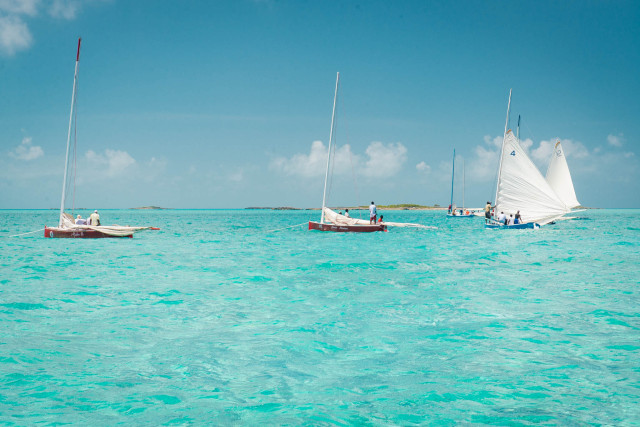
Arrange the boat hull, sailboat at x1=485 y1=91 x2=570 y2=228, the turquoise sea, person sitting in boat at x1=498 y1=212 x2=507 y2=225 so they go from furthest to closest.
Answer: person sitting in boat at x1=498 y1=212 x2=507 y2=225 → sailboat at x1=485 y1=91 x2=570 y2=228 → the boat hull → the turquoise sea

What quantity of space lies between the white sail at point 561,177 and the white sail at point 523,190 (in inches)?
811

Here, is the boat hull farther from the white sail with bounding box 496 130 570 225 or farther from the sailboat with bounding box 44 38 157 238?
the sailboat with bounding box 44 38 157 238

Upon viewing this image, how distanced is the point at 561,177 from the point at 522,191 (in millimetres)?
24709

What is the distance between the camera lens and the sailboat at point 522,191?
50469mm

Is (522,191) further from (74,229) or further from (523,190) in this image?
(74,229)

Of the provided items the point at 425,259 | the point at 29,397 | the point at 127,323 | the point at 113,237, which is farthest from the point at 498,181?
the point at 29,397

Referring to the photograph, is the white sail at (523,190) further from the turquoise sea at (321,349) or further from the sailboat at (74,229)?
the sailboat at (74,229)

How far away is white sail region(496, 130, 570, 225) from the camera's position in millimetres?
50500

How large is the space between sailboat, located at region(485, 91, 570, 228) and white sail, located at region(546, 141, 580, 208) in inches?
811

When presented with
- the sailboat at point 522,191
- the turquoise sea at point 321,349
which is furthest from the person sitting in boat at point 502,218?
the turquoise sea at point 321,349

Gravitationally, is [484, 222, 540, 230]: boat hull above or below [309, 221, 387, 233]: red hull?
above

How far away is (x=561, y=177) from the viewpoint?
7062 centimetres

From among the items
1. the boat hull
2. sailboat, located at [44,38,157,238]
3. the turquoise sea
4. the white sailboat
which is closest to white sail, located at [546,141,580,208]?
the boat hull

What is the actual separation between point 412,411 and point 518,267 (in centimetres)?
1839
